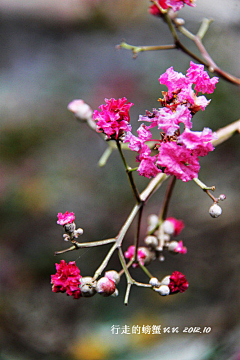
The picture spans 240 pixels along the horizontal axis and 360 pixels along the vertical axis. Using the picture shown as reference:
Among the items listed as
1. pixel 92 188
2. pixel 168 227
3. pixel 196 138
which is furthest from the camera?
pixel 92 188

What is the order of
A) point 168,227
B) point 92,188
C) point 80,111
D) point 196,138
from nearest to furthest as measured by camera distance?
point 196,138 → point 80,111 → point 168,227 → point 92,188

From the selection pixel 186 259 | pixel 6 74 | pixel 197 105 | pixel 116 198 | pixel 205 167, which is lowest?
pixel 186 259

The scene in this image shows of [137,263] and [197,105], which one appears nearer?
[197,105]

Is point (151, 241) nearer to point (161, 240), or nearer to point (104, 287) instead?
point (161, 240)

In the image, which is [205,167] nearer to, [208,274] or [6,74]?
[208,274]

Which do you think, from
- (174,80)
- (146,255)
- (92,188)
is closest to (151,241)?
(146,255)

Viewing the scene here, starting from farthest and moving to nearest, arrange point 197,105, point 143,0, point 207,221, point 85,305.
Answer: point 143,0, point 207,221, point 85,305, point 197,105

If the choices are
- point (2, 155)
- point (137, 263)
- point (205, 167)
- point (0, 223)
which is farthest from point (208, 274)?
point (2, 155)
